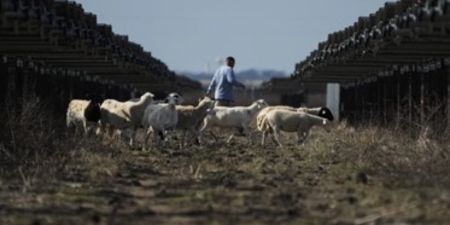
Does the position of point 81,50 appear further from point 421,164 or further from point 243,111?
point 421,164

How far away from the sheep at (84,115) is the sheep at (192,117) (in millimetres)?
1642

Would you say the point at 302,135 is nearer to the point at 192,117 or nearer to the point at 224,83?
the point at 192,117

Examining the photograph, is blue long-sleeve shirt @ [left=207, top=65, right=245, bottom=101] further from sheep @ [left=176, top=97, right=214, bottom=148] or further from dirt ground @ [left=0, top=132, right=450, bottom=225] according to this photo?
dirt ground @ [left=0, top=132, right=450, bottom=225]

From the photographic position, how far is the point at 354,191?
40.3 ft

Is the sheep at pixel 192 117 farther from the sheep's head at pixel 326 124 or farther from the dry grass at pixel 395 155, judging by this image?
the sheep's head at pixel 326 124

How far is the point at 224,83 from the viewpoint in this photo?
25.2 meters

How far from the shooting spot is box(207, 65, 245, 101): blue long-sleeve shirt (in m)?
24.8

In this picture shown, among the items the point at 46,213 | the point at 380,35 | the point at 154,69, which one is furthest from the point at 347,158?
the point at 154,69

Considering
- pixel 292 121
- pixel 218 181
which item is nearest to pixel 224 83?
pixel 292 121

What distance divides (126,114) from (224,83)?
4.98 metres

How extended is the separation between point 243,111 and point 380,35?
14.6ft

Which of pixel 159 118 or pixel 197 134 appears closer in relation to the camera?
pixel 159 118

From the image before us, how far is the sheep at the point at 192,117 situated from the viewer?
21722 millimetres

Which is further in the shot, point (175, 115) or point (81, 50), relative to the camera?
point (81, 50)
